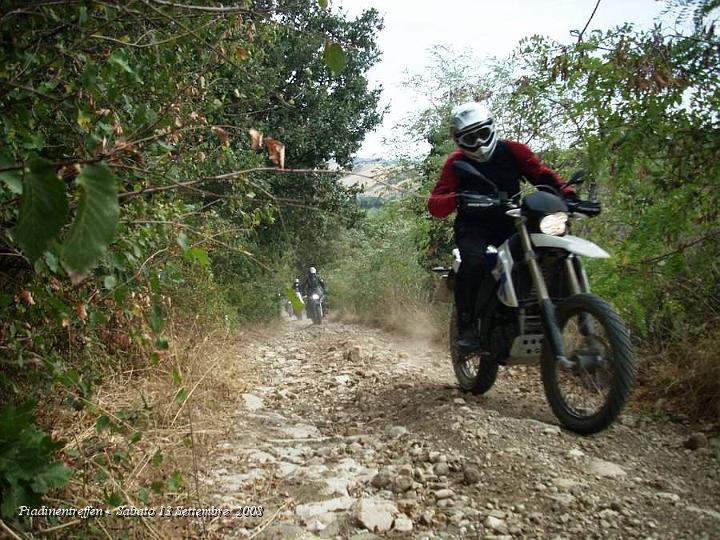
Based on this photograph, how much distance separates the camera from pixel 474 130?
403cm

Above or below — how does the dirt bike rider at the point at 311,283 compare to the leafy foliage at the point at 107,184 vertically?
below

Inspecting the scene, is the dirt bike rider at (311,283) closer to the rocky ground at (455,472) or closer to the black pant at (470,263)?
the rocky ground at (455,472)

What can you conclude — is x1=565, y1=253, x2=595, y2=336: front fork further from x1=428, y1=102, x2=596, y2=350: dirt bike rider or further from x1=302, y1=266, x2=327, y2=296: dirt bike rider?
x1=302, y1=266, x2=327, y2=296: dirt bike rider

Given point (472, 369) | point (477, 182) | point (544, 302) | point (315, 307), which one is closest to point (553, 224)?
point (544, 302)

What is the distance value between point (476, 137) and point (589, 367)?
1.82 meters

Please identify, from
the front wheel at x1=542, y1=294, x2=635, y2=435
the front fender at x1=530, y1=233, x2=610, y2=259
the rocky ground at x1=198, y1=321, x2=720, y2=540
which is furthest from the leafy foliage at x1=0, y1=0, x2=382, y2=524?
the front wheel at x1=542, y1=294, x2=635, y2=435

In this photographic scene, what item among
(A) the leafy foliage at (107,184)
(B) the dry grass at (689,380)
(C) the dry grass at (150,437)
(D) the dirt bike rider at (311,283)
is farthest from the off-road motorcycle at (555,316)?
(D) the dirt bike rider at (311,283)

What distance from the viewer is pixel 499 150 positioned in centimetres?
430

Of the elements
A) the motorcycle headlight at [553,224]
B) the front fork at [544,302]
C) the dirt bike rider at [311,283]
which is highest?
the motorcycle headlight at [553,224]

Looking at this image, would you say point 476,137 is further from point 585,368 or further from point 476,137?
point 585,368

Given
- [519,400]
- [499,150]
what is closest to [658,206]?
[499,150]

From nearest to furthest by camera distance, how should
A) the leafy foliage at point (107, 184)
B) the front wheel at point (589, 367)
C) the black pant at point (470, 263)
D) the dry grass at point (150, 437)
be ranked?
the leafy foliage at point (107, 184) → the dry grass at point (150, 437) → the front wheel at point (589, 367) → the black pant at point (470, 263)

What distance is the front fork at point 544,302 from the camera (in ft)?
10.7

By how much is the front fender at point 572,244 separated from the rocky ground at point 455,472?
1.04 meters
